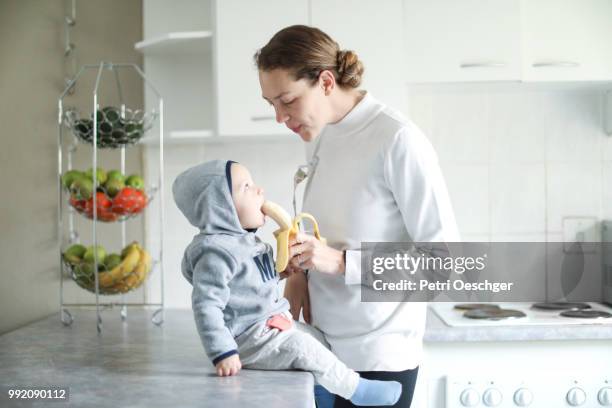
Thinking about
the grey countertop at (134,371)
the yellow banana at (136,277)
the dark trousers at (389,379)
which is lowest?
the dark trousers at (389,379)

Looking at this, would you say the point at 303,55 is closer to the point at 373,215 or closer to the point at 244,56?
the point at 373,215

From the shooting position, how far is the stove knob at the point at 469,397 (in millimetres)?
1982

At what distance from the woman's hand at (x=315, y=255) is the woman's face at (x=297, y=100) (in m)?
0.25

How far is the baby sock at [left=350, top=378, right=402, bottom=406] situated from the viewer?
4.39ft

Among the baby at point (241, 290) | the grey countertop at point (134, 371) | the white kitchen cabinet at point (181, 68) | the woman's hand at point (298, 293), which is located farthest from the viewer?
the white kitchen cabinet at point (181, 68)

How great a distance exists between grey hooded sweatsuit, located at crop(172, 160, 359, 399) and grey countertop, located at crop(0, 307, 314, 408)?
4 centimetres

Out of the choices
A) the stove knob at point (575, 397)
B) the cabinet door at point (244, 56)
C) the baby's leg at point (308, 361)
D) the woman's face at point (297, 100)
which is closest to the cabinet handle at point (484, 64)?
the cabinet door at point (244, 56)

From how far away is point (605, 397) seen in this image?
6.60 feet

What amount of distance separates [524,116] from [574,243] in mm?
477

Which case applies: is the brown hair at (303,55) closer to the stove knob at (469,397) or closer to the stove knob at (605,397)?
the stove knob at (469,397)

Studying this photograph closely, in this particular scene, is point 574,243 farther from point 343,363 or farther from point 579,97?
point 343,363

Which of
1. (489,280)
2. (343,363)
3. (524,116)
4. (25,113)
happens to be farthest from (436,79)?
(25,113)

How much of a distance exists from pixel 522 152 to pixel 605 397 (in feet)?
2.89

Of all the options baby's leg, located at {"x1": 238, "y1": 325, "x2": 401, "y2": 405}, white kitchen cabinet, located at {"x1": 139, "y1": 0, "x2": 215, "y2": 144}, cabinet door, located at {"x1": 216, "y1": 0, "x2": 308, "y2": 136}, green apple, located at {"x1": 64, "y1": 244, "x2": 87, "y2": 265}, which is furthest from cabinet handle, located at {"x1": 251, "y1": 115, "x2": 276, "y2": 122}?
baby's leg, located at {"x1": 238, "y1": 325, "x2": 401, "y2": 405}
